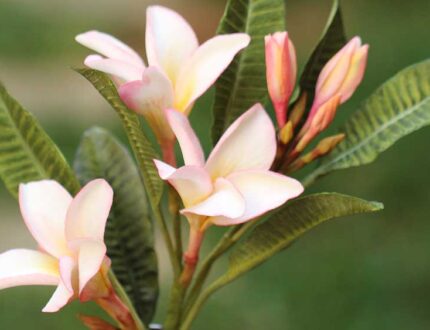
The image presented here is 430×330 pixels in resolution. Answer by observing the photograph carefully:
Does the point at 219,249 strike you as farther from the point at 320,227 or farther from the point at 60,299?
the point at 320,227

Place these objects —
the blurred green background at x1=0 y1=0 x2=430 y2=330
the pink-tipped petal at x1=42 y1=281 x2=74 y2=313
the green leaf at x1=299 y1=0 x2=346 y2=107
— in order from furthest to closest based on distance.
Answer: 1. the blurred green background at x1=0 y1=0 x2=430 y2=330
2. the green leaf at x1=299 y1=0 x2=346 y2=107
3. the pink-tipped petal at x1=42 y1=281 x2=74 y2=313

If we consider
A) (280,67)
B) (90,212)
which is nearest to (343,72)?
(280,67)

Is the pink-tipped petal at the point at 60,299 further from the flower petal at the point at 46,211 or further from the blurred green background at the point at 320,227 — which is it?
the blurred green background at the point at 320,227

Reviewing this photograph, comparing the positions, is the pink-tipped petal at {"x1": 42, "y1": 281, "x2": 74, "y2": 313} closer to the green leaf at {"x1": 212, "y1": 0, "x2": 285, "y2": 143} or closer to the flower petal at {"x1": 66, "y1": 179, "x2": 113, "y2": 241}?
the flower petal at {"x1": 66, "y1": 179, "x2": 113, "y2": 241}

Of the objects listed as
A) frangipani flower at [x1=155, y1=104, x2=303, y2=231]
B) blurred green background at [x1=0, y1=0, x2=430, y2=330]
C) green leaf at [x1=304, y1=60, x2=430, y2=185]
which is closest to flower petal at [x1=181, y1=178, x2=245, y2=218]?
frangipani flower at [x1=155, y1=104, x2=303, y2=231]

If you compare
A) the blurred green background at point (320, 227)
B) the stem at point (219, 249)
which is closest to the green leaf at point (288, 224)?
the stem at point (219, 249)

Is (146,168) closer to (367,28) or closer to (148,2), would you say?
(367,28)
